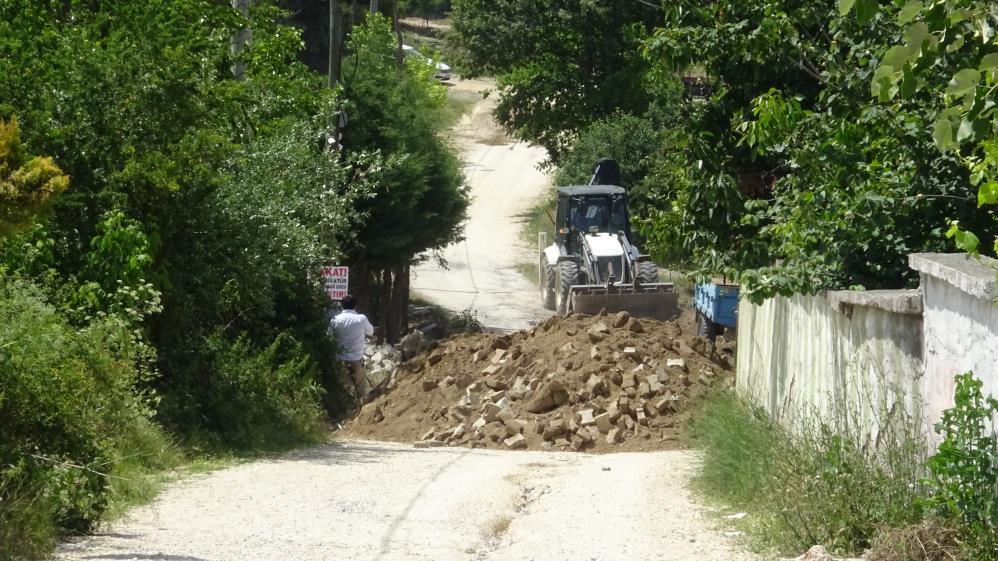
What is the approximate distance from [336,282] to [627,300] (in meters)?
7.21

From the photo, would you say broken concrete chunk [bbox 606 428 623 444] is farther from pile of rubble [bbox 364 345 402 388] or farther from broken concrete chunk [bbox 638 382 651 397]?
pile of rubble [bbox 364 345 402 388]

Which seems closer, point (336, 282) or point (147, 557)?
point (147, 557)

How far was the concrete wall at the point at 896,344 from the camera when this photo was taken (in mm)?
7754

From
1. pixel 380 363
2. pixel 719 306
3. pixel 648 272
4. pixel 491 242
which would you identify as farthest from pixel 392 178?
pixel 491 242

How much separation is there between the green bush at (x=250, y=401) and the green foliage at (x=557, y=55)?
29.5 metres

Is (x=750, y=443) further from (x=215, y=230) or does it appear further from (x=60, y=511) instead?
(x=215, y=230)

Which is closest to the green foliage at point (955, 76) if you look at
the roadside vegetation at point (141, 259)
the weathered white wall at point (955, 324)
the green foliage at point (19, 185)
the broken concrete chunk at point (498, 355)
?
the weathered white wall at point (955, 324)

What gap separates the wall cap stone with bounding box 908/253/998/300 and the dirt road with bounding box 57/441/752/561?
7.24 ft

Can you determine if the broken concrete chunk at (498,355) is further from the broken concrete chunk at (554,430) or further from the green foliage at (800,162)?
the green foliage at (800,162)

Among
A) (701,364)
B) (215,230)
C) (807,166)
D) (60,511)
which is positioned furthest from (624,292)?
(60,511)

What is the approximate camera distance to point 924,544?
776 centimetres

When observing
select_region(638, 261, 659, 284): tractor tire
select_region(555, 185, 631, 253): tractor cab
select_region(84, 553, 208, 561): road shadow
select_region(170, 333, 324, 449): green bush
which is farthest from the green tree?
select_region(84, 553, 208, 561): road shadow

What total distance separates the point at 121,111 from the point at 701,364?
9.60 meters

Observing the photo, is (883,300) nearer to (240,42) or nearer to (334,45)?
(240,42)
